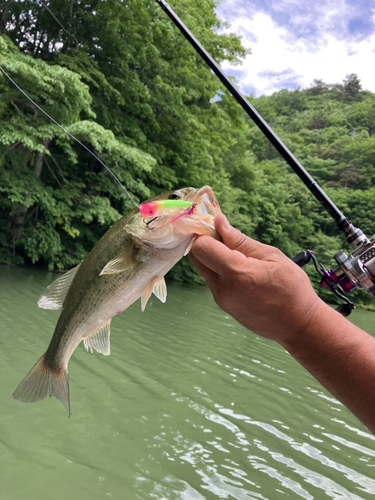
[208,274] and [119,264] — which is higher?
[208,274]

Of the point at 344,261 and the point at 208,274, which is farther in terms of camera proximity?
the point at 344,261

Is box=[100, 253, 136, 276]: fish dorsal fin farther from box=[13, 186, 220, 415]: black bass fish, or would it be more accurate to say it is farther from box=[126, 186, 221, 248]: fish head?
box=[126, 186, 221, 248]: fish head

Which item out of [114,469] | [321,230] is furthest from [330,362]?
[321,230]

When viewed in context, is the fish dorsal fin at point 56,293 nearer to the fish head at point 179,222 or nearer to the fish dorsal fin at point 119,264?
the fish dorsal fin at point 119,264

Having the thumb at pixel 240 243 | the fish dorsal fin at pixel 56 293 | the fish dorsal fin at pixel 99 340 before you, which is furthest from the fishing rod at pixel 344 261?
the fish dorsal fin at pixel 56 293

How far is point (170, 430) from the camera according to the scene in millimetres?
5285

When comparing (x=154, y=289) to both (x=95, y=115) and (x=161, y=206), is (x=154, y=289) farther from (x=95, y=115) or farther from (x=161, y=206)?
(x=95, y=115)

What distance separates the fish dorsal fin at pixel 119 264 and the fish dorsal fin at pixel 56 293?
0.47m

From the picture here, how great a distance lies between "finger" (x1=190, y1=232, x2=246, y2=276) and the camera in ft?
4.91

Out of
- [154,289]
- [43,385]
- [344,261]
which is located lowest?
[43,385]

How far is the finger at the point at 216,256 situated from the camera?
1.50m

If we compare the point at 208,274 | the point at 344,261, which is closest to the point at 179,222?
the point at 208,274

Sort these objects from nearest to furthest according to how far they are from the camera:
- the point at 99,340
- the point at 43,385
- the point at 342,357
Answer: the point at 342,357
the point at 99,340
the point at 43,385

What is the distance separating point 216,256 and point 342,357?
20.7 inches
